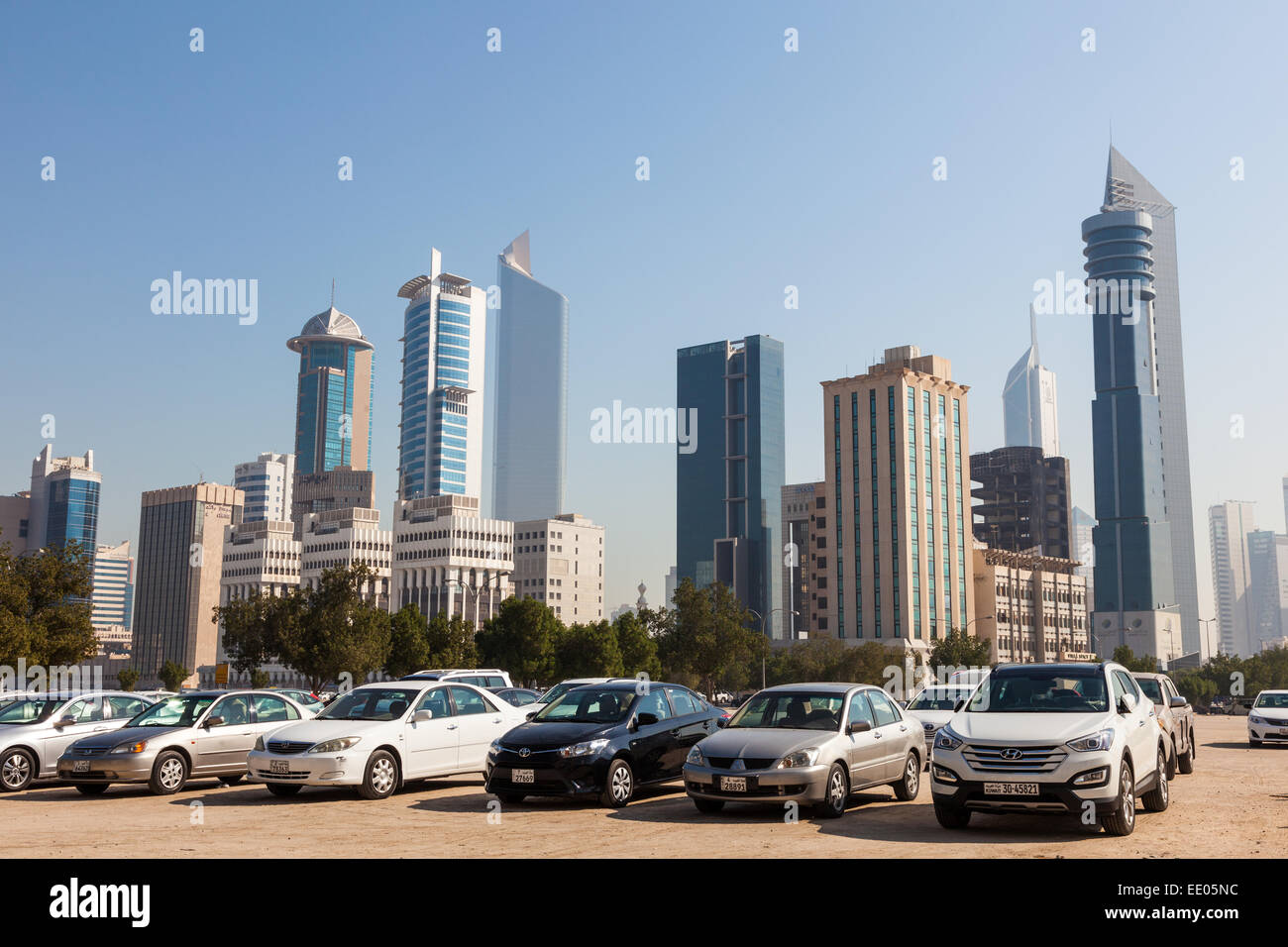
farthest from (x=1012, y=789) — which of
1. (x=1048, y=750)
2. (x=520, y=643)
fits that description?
(x=520, y=643)

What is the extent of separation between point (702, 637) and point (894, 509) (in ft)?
272

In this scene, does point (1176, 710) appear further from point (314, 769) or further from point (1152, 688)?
point (314, 769)

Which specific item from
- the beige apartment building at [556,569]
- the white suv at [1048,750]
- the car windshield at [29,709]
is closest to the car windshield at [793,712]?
the white suv at [1048,750]

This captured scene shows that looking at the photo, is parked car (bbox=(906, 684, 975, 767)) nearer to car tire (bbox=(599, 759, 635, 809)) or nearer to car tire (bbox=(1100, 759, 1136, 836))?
car tire (bbox=(599, 759, 635, 809))

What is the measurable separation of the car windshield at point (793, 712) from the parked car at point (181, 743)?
283 inches

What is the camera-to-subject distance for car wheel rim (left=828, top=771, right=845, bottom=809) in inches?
523

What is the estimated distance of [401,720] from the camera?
53.1ft

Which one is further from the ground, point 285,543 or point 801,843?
point 285,543

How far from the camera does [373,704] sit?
16.5 meters

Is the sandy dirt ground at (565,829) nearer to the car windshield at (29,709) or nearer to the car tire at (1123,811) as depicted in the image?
the car tire at (1123,811)
